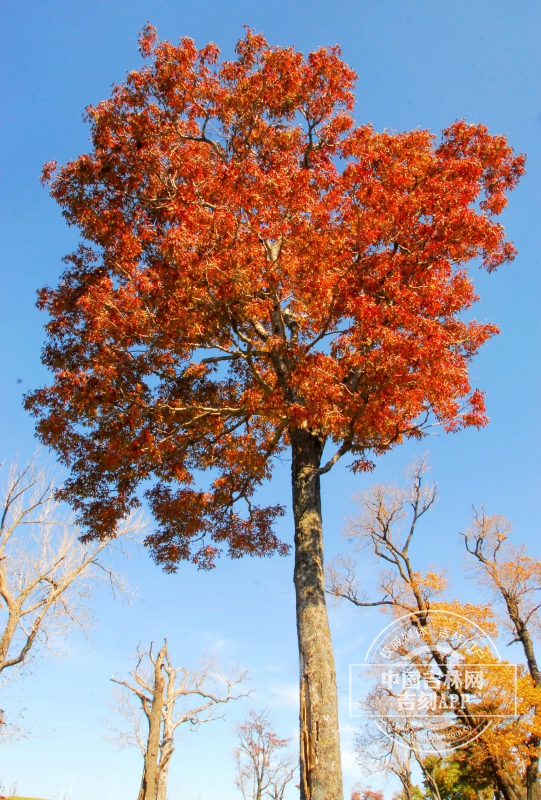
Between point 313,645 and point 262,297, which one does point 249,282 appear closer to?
point 262,297

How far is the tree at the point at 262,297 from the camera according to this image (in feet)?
20.4

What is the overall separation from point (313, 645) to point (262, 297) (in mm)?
4467

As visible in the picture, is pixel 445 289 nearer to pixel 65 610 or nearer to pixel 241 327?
pixel 241 327

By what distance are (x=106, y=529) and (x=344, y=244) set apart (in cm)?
547

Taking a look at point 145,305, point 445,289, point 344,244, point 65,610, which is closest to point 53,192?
point 145,305

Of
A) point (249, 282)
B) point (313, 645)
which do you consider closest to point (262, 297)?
point (249, 282)

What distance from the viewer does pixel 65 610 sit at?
16953 mm

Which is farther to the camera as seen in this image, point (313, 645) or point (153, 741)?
point (153, 741)

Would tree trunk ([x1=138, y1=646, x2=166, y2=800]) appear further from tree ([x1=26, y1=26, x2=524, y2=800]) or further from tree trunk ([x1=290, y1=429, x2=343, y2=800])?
tree trunk ([x1=290, y1=429, x2=343, y2=800])

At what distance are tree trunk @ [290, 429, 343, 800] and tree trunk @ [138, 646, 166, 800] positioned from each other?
36.1 feet

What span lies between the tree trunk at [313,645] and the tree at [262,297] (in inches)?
0.7

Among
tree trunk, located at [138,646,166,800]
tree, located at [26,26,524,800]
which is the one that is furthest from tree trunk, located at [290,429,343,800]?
tree trunk, located at [138,646,166,800]

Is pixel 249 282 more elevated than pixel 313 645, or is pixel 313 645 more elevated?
pixel 249 282

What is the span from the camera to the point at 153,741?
48.0 feet
